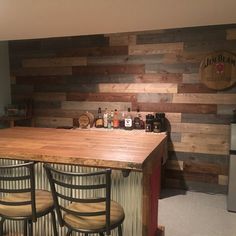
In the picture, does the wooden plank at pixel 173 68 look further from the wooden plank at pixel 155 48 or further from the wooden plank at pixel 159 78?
the wooden plank at pixel 155 48

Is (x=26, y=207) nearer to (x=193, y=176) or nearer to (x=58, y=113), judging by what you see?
(x=193, y=176)

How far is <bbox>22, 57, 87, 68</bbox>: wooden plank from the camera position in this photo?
4.25 m

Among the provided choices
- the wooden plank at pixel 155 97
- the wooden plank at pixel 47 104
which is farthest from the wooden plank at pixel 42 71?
the wooden plank at pixel 155 97

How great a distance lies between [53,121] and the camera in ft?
14.9

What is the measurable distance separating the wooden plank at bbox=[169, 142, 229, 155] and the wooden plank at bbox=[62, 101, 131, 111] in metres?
0.94

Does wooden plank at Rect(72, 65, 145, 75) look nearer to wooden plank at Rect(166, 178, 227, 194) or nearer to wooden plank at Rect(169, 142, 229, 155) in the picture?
wooden plank at Rect(169, 142, 229, 155)

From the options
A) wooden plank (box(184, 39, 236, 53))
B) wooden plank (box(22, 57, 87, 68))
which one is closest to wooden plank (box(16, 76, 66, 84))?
wooden plank (box(22, 57, 87, 68))

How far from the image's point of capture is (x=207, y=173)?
378 cm

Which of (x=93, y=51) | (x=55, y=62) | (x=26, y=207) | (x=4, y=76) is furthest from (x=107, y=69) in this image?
(x=26, y=207)

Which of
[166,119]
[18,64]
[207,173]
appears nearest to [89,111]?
[166,119]

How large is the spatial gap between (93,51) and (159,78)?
3.72ft

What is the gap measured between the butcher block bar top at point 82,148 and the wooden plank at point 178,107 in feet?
5.36

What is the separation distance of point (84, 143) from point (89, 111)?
2274 millimetres

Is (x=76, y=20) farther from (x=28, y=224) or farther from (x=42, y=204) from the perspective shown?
(x=28, y=224)
